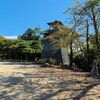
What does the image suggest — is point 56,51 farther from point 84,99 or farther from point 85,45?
point 84,99

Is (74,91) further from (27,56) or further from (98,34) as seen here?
(27,56)

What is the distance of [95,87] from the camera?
10.5 meters

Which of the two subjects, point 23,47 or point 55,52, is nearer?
point 55,52

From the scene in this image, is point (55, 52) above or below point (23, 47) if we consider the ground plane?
below

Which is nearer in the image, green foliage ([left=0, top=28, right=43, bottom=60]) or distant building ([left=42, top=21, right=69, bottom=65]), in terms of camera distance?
distant building ([left=42, top=21, right=69, bottom=65])

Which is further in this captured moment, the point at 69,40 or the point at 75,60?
the point at 75,60

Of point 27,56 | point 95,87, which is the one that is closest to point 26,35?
point 27,56

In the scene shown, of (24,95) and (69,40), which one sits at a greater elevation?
(69,40)

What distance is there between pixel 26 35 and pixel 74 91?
39091 mm

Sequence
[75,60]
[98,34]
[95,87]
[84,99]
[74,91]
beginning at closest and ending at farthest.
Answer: [84,99] < [74,91] < [95,87] < [98,34] < [75,60]

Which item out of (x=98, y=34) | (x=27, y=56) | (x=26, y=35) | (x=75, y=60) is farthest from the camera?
(x=26, y=35)

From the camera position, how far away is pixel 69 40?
950 inches

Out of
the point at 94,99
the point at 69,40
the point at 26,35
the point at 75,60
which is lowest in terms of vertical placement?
the point at 94,99

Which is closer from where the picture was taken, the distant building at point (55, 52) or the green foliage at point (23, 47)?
the distant building at point (55, 52)
